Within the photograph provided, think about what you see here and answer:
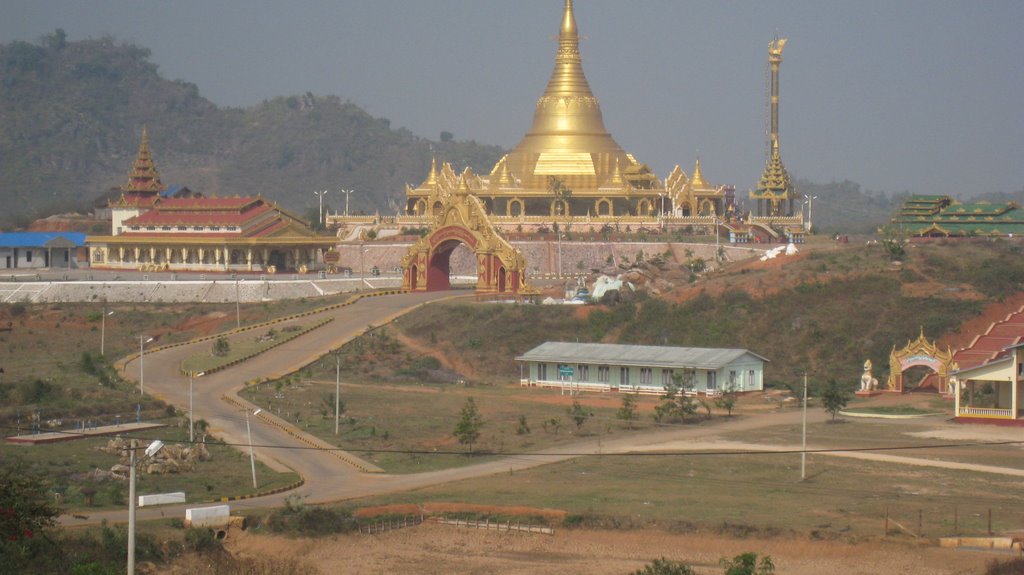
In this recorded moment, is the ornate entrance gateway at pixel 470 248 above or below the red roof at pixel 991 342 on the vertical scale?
above

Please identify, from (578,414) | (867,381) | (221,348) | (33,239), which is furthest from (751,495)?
(33,239)

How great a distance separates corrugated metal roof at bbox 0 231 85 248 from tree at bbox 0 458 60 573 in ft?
204

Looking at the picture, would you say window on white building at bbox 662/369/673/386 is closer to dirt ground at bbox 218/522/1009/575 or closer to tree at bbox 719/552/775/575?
dirt ground at bbox 218/522/1009/575

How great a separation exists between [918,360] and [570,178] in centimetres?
3978

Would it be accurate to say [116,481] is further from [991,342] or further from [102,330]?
[102,330]

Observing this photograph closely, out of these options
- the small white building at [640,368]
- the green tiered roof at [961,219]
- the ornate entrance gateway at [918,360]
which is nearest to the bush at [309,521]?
the small white building at [640,368]

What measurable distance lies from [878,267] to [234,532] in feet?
119

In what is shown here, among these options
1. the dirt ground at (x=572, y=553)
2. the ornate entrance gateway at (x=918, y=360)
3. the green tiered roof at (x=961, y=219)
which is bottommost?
the dirt ground at (x=572, y=553)

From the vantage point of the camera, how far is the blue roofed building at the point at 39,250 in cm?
9644

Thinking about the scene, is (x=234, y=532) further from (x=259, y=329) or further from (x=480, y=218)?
(x=480, y=218)

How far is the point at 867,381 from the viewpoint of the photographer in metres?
58.5

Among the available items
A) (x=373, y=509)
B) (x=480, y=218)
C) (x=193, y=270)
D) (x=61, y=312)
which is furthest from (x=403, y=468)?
(x=193, y=270)

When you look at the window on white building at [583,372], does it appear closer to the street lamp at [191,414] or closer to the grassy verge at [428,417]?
the grassy verge at [428,417]

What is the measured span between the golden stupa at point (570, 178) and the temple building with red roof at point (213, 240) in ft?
30.3
